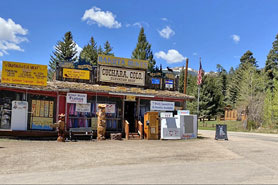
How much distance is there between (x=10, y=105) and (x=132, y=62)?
876cm

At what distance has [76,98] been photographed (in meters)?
16.1

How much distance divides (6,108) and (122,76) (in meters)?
7.87

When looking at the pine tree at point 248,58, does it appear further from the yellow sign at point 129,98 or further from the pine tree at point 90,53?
the yellow sign at point 129,98

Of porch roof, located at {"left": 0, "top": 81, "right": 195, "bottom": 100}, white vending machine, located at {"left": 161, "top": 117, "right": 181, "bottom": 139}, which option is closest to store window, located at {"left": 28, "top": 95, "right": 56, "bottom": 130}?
porch roof, located at {"left": 0, "top": 81, "right": 195, "bottom": 100}

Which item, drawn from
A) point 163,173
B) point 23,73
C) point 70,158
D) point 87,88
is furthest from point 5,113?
point 163,173

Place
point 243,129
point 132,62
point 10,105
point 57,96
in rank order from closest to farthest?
point 10,105 < point 57,96 < point 132,62 < point 243,129

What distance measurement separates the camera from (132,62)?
19641 mm

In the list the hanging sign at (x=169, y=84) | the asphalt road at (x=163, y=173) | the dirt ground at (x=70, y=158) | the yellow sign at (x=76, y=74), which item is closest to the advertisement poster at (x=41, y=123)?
the yellow sign at (x=76, y=74)

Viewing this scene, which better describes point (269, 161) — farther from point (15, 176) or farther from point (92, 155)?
point (15, 176)

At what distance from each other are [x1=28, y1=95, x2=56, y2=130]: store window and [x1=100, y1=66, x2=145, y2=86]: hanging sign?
4160 millimetres

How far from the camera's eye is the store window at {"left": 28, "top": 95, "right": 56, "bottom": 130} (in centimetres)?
1555

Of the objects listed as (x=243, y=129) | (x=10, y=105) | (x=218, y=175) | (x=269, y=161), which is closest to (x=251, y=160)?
(x=269, y=161)

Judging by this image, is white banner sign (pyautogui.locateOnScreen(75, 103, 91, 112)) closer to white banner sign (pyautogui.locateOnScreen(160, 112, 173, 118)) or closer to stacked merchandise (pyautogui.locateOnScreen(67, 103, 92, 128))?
stacked merchandise (pyautogui.locateOnScreen(67, 103, 92, 128))

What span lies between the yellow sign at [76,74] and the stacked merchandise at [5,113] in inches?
159
